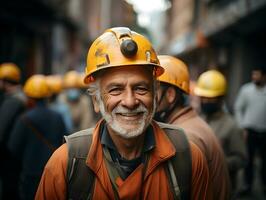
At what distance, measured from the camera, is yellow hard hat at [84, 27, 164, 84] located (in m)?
2.79

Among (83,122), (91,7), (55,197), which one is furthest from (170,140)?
(91,7)

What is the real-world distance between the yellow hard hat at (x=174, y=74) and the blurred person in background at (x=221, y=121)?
1.32 metres

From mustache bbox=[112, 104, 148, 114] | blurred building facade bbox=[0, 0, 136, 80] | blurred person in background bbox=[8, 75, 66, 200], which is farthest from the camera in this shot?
blurred building facade bbox=[0, 0, 136, 80]

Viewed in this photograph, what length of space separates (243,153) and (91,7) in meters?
46.4

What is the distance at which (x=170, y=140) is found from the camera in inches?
114

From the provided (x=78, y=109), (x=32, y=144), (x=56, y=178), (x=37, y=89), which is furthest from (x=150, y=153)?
(x=78, y=109)

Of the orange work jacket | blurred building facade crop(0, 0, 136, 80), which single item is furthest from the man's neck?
blurred building facade crop(0, 0, 136, 80)

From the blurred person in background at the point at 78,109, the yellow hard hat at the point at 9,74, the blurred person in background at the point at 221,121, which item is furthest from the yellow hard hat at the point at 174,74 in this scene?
the blurred person in background at the point at 78,109

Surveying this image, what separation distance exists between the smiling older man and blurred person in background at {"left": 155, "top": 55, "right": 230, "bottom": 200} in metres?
0.77

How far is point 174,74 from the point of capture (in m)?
4.26

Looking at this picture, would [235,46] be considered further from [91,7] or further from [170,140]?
[91,7]

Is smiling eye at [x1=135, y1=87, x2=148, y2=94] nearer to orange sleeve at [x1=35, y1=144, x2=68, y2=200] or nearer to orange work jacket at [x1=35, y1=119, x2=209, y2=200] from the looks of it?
orange work jacket at [x1=35, y1=119, x2=209, y2=200]

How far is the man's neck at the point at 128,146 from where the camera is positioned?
2863 millimetres

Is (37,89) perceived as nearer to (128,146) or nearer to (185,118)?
(185,118)
